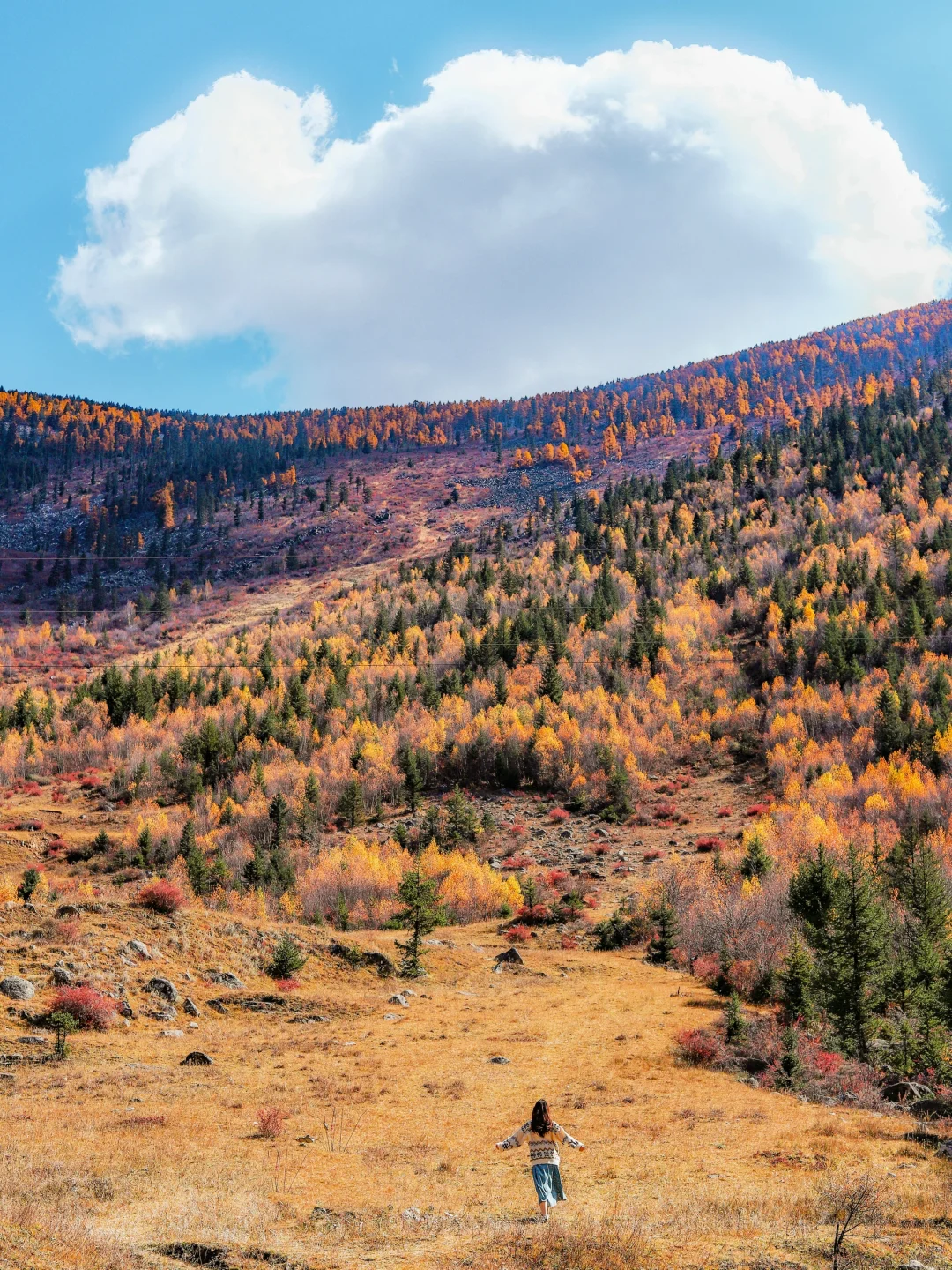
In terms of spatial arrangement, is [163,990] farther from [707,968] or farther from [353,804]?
[353,804]

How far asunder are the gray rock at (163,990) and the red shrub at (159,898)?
475cm

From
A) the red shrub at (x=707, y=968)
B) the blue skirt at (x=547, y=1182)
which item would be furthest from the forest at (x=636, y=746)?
the blue skirt at (x=547, y=1182)

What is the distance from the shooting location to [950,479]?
5128 inches

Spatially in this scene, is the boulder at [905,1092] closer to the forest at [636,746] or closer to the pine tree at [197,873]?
the forest at [636,746]

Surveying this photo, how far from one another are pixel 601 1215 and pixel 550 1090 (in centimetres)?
1122

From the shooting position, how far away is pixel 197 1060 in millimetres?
21516

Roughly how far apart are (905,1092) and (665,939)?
76.6 ft

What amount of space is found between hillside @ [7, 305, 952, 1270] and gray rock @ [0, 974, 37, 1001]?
0.41 metres

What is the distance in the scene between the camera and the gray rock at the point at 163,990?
25.9 metres

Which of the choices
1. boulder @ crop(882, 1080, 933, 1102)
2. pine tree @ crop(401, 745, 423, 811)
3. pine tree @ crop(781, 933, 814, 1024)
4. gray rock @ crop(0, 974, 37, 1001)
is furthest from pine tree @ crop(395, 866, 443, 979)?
pine tree @ crop(401, 745, 423, 811)

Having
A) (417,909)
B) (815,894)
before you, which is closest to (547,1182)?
(815,894)

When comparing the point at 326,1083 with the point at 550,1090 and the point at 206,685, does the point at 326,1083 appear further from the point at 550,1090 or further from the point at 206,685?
the point at 206,685

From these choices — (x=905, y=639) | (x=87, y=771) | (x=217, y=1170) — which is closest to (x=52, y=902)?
(x=217, y=1170)

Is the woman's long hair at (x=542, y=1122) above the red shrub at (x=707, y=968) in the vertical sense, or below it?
above
